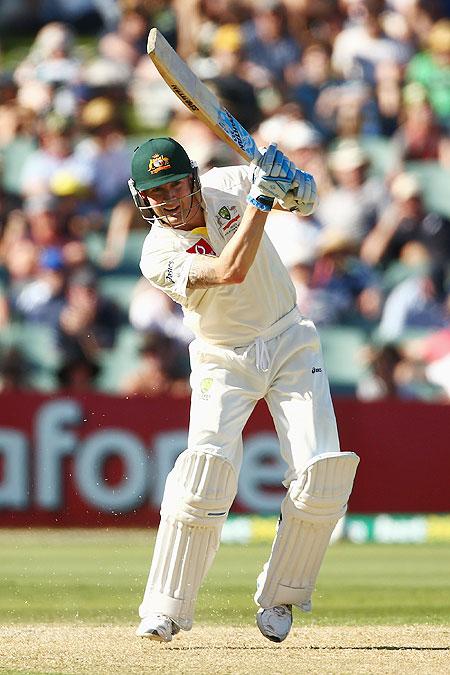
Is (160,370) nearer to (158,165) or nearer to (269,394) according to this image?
(269,394)

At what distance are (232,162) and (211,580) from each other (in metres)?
4.04

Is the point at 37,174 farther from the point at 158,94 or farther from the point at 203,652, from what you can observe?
the point at 203,652

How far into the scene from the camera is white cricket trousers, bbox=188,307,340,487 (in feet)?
15.9

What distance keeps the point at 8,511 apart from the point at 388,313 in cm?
325

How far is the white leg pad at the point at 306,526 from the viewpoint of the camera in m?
4.83

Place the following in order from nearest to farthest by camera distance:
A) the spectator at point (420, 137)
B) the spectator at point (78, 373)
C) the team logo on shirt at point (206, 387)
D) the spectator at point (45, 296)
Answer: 1. the team logo on shirt at point (206, 387)
2. the spectator at point (78, 373)
3. the spectator at point (45, 296)
4. the spectator at point (420, 137)

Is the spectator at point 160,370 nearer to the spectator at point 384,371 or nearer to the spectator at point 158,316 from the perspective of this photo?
the spectator at point 158,316

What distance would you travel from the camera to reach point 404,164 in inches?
434

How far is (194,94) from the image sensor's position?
464 cm

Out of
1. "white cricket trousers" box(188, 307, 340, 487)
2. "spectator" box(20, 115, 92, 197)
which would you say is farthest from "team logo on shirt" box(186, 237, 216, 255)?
"spectator" box(20, 115, 92, 197)

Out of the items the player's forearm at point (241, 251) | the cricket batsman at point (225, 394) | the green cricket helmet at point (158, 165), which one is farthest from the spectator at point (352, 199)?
the player's forearm at point (241, 251)

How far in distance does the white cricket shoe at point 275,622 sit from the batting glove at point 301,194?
144cm

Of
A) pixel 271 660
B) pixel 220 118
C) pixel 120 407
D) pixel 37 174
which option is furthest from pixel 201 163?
pixel 271 660

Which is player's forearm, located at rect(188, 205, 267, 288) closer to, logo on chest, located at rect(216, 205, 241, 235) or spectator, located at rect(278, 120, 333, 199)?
logo on chest, located at rect(216, 205, 241, 235)
